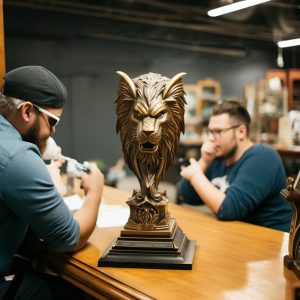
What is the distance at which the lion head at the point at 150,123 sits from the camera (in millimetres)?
1418

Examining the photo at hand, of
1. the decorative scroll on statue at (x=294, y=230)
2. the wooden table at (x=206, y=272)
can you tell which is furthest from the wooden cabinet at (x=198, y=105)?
the decorative scroll on statue at (x=294, y=230)

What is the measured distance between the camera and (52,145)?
1949mm


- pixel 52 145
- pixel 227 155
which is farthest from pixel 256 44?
pixel 52 145

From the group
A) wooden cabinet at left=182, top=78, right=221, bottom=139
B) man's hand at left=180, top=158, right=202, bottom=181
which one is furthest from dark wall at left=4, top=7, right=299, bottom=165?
man's hand at left=180, top=158, right=202, bottom=181

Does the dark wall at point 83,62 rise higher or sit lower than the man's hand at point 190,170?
higher

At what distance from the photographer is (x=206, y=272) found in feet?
4.35

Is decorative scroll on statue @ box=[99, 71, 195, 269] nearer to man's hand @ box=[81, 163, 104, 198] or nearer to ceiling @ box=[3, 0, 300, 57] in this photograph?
man's hand @ box=[81, 163, 104, 198]

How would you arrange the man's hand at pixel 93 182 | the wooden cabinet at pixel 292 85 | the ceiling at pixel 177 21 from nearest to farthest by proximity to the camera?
1. the man's hand at pixel 93 182
2. the ceiling at pixel 177 21
3. the wooden cabinet at pixel 292 85

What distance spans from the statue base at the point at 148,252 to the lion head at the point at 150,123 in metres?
0.13

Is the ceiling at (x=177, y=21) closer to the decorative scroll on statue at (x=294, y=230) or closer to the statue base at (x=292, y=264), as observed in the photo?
the decorative scroll on statue at (x=294, y=230)

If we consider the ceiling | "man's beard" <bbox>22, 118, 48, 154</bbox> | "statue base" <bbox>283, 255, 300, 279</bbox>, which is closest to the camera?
"statue base" <bbox>283, 255, 300, 279</bbox>

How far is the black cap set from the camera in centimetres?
146

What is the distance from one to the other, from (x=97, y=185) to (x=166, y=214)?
1.10ft

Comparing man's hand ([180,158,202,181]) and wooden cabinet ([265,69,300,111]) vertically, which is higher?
wooden cabinet ([265,69,300,111])
